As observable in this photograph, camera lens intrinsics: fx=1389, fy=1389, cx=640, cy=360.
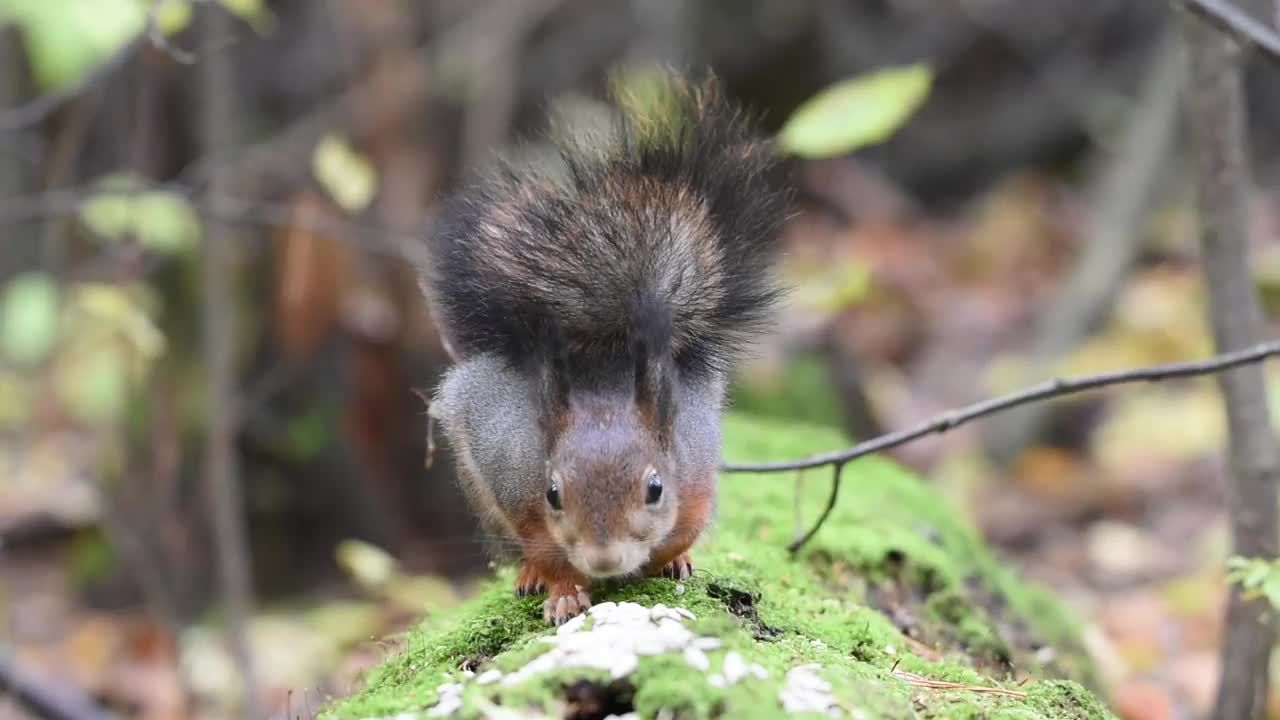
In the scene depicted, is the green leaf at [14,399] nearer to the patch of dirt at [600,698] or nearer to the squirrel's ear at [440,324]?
the squirrel's ear at [440,324]

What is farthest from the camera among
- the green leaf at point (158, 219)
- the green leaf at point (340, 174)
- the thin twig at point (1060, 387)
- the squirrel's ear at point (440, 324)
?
the green leaf at point (158, 219)

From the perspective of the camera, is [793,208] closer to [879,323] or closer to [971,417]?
[971,417]

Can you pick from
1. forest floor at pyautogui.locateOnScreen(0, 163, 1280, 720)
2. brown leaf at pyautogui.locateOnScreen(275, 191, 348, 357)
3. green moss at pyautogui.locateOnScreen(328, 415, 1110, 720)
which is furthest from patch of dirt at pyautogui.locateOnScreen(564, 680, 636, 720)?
brown leaf at pyautogui.locateOnScreen(275, 191, 348, 357)

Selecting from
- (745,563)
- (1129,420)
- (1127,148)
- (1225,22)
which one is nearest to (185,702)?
(745,563)

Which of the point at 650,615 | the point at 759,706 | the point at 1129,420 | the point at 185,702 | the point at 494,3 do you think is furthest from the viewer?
the point at 494,3

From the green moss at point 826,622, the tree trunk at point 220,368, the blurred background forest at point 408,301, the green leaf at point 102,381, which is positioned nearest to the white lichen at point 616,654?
the green moss at point 826,622

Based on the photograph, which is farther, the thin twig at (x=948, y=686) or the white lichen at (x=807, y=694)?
the thin twig at (x=948, y=686)
